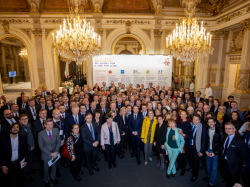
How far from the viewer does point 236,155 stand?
2.80 m

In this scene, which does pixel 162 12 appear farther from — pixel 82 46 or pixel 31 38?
pixel 31 38

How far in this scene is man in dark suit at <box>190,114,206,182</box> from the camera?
3.34 m

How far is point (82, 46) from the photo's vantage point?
5457 millimetres

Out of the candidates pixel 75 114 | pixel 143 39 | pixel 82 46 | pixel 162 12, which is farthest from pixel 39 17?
pixel 75 114

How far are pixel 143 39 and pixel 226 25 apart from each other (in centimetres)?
479

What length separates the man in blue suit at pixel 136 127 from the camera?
13.8ft

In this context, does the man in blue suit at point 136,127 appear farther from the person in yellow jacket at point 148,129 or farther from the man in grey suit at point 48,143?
the man in grey suit at point 48,143

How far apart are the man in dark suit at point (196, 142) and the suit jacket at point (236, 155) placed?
55cm

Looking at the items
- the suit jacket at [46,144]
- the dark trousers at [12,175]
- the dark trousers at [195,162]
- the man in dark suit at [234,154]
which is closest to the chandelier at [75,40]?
the suit jacket at [46,144]

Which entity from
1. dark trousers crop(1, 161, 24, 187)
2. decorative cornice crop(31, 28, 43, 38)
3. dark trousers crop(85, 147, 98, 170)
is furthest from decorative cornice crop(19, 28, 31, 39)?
dark trousers crop(85, 147, 98, 170)

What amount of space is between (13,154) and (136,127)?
112 inches

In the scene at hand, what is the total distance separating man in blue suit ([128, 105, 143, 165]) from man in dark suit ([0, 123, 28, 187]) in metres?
2.56

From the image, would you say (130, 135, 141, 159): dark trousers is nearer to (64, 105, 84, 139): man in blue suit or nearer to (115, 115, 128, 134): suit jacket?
(115, 115, 128, 134): suit jacket

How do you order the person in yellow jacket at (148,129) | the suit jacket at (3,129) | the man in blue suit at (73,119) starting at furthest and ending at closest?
the person in yellow jacket at (148,129) → the man in blue suit at (73,119) → the suit jacket at (3,129)
